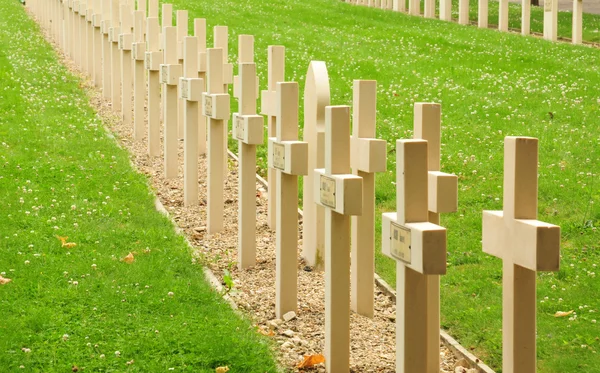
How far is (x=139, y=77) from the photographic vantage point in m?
11.7

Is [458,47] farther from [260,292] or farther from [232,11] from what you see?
[260,292]

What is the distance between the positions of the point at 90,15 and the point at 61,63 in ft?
Answer: 7.37

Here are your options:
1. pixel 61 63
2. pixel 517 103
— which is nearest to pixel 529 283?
pixel 517 103

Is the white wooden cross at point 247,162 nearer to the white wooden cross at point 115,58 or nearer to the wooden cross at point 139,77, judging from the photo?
the wooden cross at point 139,77

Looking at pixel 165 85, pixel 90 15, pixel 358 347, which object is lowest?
pixel 358 347

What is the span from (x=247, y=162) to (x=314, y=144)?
0.82 metres

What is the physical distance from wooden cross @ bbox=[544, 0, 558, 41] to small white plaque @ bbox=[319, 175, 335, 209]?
1478 cm

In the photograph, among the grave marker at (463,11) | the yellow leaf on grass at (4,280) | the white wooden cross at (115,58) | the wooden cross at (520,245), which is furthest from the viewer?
the grave marker at (463,11)

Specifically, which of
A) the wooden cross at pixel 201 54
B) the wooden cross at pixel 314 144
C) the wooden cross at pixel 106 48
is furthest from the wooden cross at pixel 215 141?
the wooden cross at pixel 106 48

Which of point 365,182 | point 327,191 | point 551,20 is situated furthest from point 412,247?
point 551,20

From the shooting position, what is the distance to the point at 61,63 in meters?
17.4

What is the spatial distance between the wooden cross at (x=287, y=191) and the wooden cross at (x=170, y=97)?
141 inches

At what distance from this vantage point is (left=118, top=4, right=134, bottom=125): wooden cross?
1212cm

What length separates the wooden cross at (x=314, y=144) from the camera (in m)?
6.59
